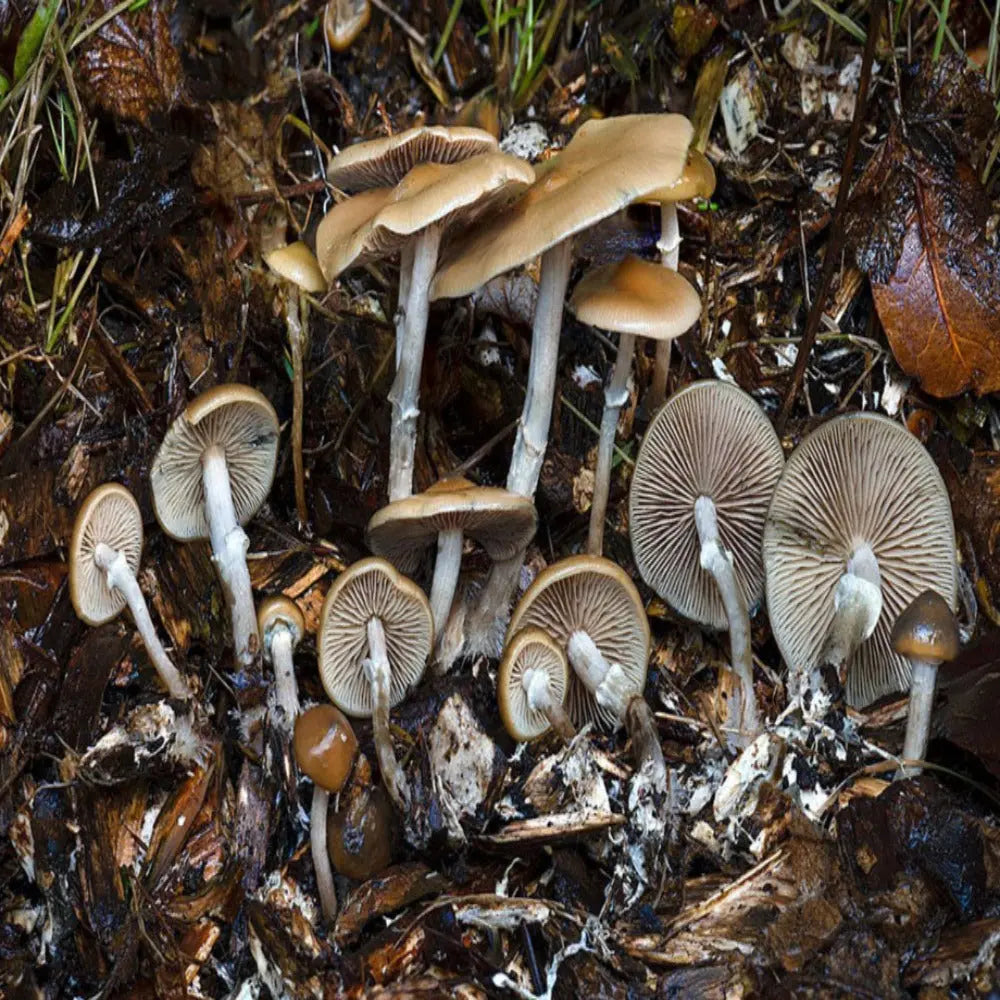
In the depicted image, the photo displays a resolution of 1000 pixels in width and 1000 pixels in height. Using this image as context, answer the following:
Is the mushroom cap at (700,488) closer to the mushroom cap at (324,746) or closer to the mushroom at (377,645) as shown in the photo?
the mushroom at (377,645)

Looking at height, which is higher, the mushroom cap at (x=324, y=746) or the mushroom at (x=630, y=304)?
the mushroom at (x=630, y=304)

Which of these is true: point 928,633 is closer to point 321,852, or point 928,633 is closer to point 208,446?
point 321,852

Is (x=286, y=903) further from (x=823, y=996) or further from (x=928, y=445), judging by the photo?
(x=928, y=445)

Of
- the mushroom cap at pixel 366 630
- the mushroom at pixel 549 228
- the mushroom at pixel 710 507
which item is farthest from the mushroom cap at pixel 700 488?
the mushroom cap at pixel 366 630

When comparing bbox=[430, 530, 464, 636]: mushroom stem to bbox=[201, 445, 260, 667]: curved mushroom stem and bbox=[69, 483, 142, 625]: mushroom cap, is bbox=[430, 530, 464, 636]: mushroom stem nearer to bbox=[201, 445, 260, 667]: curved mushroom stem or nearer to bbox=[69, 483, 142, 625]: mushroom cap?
bbox=[201, 445, 260, 667]: curved mushroom stem

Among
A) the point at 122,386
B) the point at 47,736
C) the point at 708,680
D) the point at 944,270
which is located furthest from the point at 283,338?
the point at 944,270

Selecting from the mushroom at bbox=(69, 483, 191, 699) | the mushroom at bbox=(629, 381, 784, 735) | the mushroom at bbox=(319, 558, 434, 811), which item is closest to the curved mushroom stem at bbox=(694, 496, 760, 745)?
the mushroom at bbox=(629, 381, 784, 735)

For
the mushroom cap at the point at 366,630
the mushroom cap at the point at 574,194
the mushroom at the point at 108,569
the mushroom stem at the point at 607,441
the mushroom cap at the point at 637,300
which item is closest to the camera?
the mushroom cap at the point at 574,194
